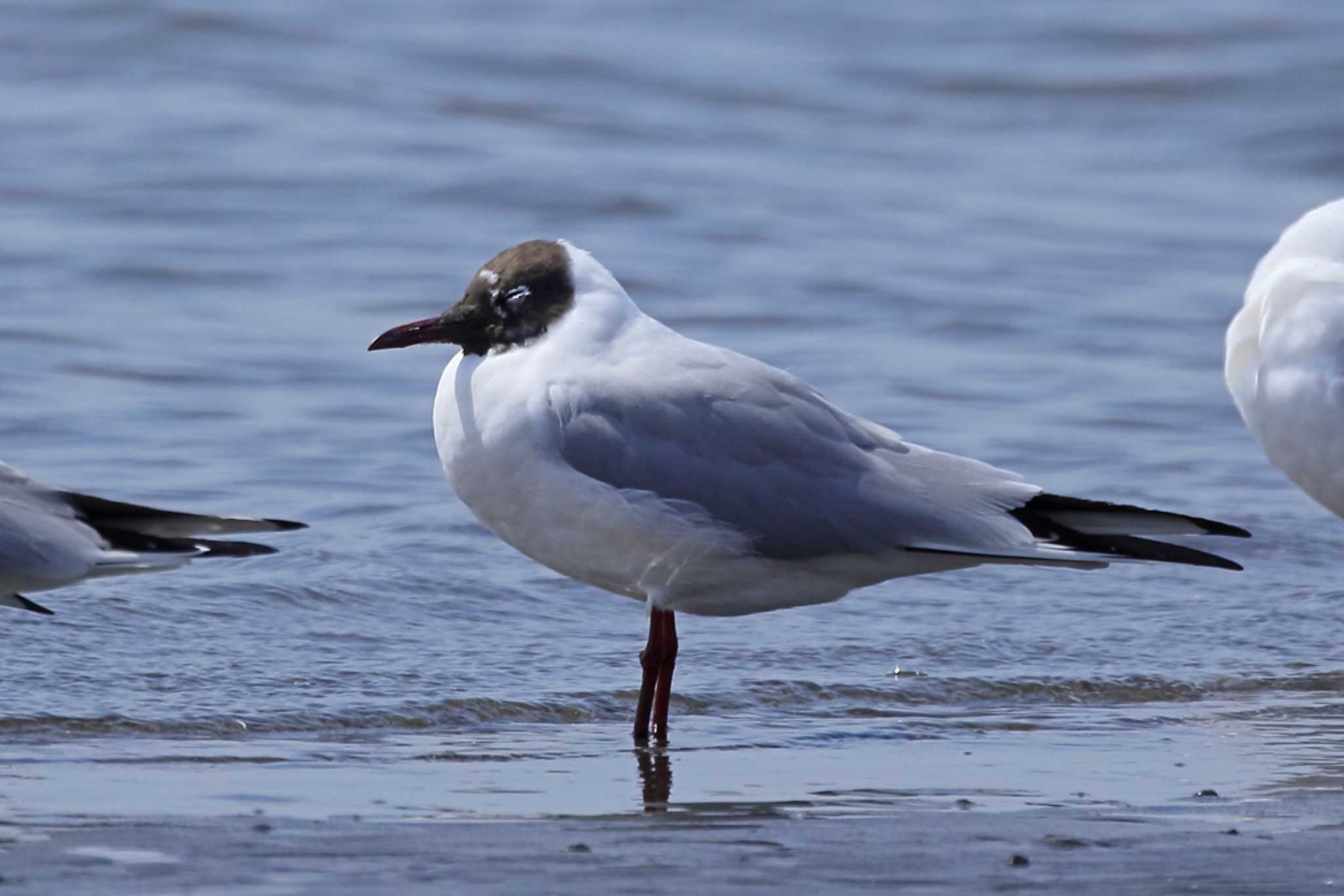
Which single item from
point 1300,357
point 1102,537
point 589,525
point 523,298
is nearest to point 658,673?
point 589,525

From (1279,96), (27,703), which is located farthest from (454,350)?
(1279,96)

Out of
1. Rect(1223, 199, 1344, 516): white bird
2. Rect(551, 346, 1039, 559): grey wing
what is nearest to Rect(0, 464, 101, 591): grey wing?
Rect(551, 346, 1039, 559): grey wing

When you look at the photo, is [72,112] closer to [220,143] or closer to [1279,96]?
[220,143]

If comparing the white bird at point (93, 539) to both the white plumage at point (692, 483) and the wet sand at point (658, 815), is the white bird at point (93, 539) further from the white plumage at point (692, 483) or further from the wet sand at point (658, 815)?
the white plumage at point (692, 483)

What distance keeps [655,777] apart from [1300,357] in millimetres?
2277

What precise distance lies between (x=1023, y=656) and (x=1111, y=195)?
876 cm

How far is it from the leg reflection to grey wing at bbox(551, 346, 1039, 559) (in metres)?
0.50

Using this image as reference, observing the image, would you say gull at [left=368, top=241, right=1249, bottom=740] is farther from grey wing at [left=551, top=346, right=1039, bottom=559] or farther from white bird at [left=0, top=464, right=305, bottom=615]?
white bird at [left=0, top=464, right=305, bottom=615]

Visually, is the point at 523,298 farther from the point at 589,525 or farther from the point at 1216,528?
the point at 1216,528

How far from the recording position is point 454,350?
976 cm

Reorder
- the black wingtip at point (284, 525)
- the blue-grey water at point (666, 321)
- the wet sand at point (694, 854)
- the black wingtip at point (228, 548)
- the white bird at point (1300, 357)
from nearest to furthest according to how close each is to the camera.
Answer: the wet sand at point (694, 854), the black wingtip at point (228, 548), the black wingtip at point (284, 525), the blue-grey water at point (666, 321), the white bird at point (1300, 357)

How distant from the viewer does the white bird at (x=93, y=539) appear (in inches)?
181

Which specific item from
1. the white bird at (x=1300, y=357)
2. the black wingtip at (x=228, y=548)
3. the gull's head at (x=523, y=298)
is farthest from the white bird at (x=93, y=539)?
the white bird at (x=1300, y=357)

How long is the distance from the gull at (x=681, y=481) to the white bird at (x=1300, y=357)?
106 cm
